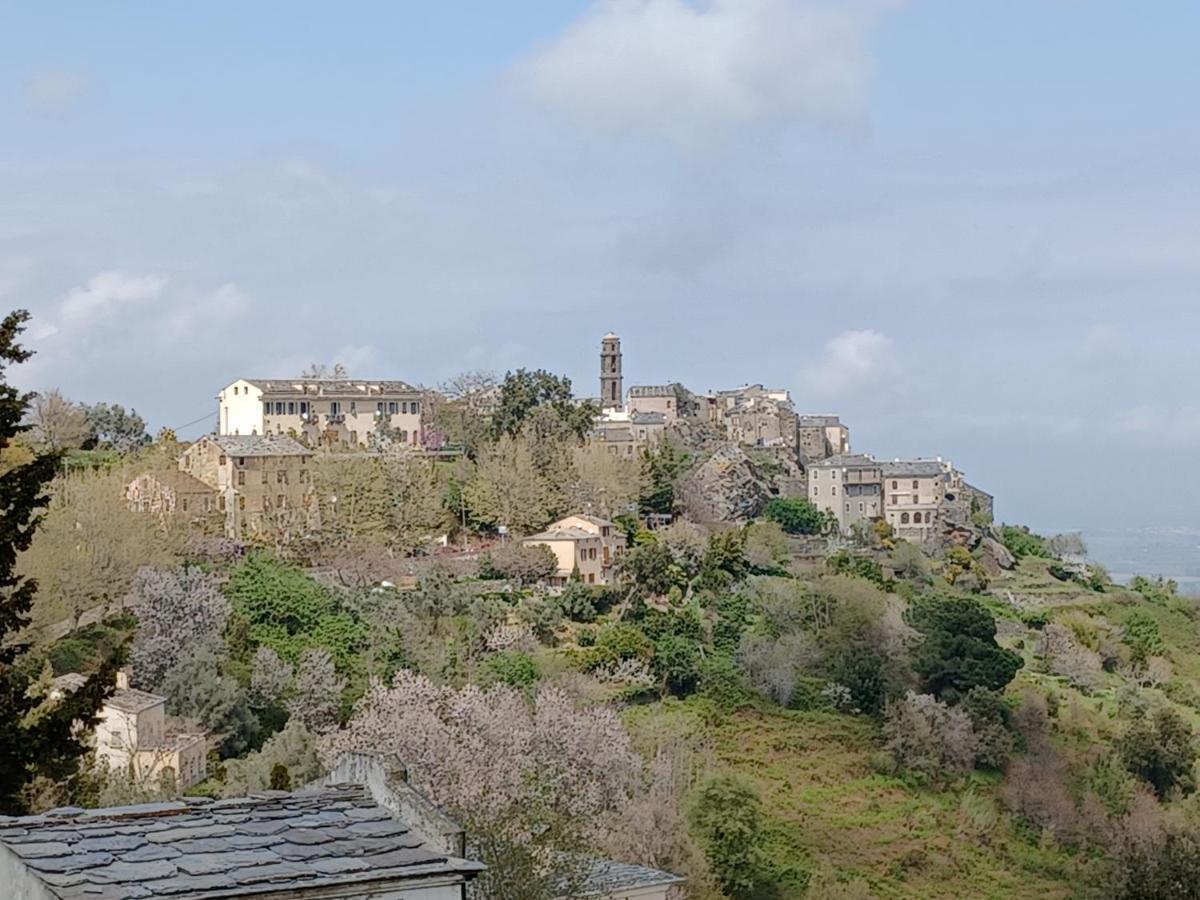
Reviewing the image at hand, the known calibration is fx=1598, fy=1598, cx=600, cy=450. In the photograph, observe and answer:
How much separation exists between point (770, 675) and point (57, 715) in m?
35.5

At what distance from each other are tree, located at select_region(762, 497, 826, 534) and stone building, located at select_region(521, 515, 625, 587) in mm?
18681

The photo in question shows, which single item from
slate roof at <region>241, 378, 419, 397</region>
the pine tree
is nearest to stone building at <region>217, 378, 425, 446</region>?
slate roof at <region>241, 378, 419, 397</region>

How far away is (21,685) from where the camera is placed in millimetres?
18609

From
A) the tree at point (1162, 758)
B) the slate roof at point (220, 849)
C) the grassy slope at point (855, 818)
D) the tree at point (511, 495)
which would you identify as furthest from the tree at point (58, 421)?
the slate roof at point (220, 849)

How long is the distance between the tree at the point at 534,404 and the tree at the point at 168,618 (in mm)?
26629

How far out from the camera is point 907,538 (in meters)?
83.9

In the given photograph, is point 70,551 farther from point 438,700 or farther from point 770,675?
point 770,675

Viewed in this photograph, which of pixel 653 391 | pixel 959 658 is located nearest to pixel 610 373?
pixel 653 391

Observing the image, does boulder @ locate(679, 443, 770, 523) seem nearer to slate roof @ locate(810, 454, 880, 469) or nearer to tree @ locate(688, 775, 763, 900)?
slate roof @ locate(810, 454, 880, 469)

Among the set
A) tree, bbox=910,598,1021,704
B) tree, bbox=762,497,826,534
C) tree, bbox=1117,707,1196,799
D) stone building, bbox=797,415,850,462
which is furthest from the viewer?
stone building, bbox=797,415,850,462

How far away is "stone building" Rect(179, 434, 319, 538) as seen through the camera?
190 feet

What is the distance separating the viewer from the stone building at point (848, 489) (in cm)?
8406

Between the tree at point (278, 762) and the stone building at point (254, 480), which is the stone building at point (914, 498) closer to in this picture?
the stone building at point (254, 480)

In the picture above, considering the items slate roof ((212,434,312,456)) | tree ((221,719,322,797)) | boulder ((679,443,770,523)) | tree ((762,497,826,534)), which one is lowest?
tree ((221,719,322,797))
